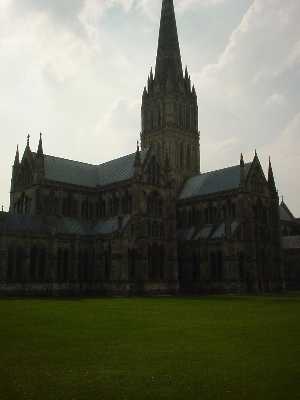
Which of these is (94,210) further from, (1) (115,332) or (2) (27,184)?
(1) (115,332)

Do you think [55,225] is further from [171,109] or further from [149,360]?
[149,360]

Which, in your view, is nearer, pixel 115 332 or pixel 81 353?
pixel 81 353

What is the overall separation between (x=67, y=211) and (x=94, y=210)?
5.34 metres

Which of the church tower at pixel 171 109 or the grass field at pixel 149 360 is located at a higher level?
the church tower at pixel 171 109

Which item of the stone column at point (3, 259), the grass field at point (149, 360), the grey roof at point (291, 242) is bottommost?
the grass field at point (149, 360)

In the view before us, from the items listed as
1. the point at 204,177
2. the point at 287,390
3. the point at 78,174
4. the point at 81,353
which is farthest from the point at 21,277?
the point at 287,390

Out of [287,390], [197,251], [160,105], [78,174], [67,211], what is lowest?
[287,390]

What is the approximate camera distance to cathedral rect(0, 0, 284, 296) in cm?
7481

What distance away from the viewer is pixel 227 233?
268ft

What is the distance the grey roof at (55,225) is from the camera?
240 feet

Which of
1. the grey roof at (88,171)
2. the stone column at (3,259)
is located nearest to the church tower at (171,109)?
the grey roof at (88,171)

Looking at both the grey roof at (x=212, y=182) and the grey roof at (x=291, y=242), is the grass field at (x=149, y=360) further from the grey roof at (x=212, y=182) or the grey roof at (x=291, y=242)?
the grey roof at (x=291, y=242)

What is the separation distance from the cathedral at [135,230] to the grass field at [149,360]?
4460cm

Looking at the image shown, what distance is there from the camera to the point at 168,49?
4370 inches
